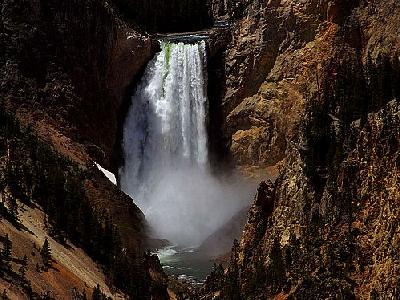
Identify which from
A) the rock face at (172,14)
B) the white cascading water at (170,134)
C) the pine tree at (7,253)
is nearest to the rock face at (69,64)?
the white cascading water at (170,134)

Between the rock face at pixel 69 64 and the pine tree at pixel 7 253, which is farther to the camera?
the rock face at pixel 69 64

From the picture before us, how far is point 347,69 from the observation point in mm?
27094

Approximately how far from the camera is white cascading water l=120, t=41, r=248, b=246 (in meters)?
57.3

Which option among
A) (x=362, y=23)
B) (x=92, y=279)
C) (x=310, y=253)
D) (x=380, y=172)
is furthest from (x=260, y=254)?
(x=362, y=23)

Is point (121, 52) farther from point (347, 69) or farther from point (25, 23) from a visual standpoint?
point (347, 69)

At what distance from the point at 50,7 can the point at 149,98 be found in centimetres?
1180

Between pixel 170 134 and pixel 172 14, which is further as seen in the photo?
pixel 172 14

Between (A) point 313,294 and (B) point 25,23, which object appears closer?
(A) point 313,294

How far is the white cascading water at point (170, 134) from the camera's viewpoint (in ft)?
188

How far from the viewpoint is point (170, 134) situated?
57750mm

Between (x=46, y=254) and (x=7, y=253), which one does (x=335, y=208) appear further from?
(x=46, y=254)

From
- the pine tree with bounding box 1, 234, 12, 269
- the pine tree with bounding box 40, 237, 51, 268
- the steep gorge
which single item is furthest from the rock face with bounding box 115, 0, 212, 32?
the pine tree with bounding box 1, 234, 12, 269

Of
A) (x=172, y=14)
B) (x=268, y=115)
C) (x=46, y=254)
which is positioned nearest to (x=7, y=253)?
(x=46, y=254)

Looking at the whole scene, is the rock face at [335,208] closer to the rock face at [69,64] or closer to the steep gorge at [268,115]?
the steep gorge at [268,115]
